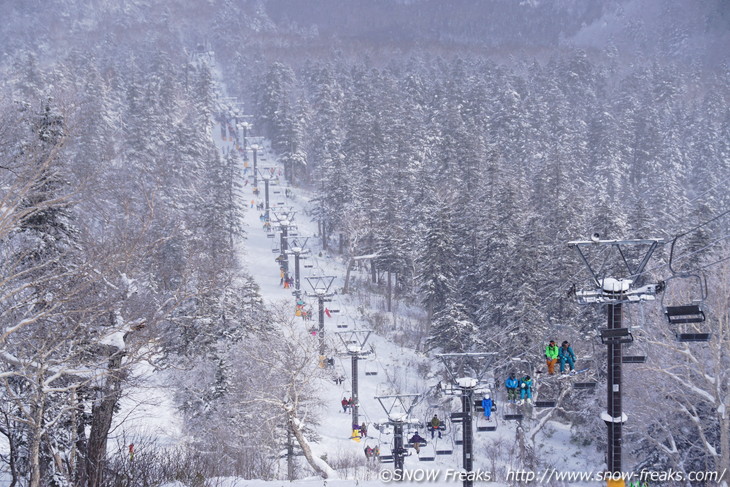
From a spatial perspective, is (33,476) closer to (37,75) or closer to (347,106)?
(37,75)

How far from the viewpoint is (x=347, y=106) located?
86.2m

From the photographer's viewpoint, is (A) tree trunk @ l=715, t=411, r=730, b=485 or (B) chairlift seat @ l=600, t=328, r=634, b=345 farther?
(A) tree trunk @ l=715, t=411, r=730, b=485

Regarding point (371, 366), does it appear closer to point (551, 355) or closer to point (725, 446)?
point (725, 446)

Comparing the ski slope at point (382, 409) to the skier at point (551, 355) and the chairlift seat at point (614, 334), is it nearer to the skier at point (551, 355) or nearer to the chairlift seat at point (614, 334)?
the skier at point (551, 355)

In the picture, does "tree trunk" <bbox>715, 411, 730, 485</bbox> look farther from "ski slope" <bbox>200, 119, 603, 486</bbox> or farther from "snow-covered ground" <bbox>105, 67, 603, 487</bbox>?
"ski slope" <bbox>200, 119, 603, 486</bbox>

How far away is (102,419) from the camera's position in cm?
1280

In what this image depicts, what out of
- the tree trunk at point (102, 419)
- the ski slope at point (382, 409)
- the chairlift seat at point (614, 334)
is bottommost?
the ski slope at point (382, 409)

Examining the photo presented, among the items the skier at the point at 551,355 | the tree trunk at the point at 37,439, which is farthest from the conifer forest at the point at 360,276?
the skier at the point at 551,355

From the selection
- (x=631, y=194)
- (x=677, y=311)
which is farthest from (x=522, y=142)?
(x=677, y=311)

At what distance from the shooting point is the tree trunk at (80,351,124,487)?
11.6m

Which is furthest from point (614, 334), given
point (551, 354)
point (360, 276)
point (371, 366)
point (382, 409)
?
point (360, 276)

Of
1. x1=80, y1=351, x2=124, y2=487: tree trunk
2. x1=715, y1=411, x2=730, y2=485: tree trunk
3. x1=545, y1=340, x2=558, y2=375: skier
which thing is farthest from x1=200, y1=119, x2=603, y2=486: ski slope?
x1=80, y1=351, x2=124, y2=487: tree trunk

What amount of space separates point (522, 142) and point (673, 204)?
20.0m

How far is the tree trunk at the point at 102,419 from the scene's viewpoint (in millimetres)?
11555
